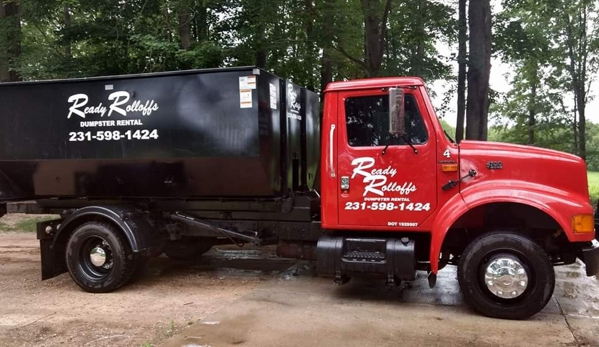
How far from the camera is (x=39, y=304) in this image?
6016 millimetres

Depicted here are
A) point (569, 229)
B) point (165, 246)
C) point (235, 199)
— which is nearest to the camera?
point (569, 229)

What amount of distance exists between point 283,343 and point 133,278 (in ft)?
9.68

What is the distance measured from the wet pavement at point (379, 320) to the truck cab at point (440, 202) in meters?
0.38

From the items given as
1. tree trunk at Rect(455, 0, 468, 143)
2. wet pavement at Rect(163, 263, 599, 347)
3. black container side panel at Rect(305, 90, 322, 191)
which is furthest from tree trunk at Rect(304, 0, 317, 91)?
wet pavement at Rect(163, 263, 599, 347)

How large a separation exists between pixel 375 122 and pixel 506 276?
2.13 metres

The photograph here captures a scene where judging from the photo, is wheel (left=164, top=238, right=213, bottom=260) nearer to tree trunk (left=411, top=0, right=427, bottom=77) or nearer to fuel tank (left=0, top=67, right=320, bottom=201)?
fuel tank (left=0, top=67, right=320, bottom=201)

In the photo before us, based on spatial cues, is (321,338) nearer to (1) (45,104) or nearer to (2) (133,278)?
(2) (133,278)

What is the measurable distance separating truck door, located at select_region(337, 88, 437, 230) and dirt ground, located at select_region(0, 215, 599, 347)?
1033 mm

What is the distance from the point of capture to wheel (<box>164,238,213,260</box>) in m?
7.51

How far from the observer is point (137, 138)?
20.7 feet

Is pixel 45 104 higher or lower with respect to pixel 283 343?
higher

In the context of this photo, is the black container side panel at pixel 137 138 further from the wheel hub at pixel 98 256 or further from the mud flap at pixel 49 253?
the wheel hub at pixel 98 256

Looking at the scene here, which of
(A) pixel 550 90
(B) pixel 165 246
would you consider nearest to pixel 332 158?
(B) pixel 165 246

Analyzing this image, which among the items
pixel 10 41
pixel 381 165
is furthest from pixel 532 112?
pixel 10 41
